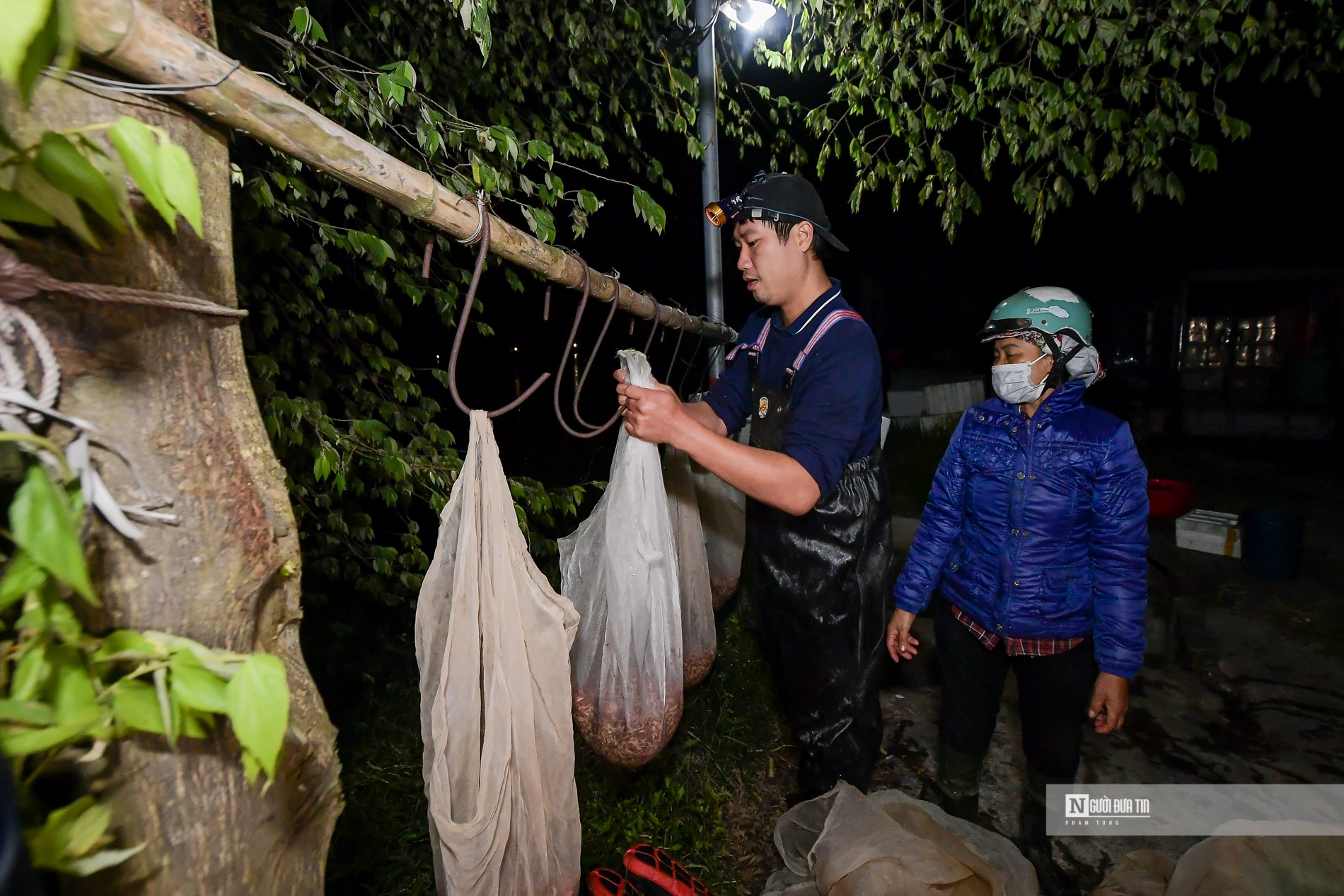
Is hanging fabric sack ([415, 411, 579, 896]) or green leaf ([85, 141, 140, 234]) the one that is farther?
hanging fabric sack ([415, 411, 579, 896])

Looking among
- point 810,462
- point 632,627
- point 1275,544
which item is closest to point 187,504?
point 632,627

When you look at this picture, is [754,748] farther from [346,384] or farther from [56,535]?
[56,535]

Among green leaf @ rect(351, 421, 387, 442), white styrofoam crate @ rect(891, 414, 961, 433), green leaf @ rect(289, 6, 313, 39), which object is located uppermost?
green leaf @ rect(289, 6, 313, 39)

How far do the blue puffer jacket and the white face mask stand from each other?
53mm

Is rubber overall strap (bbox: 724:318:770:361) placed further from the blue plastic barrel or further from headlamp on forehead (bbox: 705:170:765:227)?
the blue plastic barrel

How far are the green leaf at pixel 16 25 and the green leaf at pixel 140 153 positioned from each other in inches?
5.4

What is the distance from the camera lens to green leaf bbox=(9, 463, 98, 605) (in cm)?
58

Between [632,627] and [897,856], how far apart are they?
3.24 ft

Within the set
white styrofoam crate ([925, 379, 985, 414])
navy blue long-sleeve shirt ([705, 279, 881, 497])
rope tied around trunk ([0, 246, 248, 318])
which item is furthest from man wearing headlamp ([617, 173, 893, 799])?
white styrofoam crate ([925, 379, 985, 414])

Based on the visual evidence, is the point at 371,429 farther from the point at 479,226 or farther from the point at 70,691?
the point at 70,691

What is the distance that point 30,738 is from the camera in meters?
0.59

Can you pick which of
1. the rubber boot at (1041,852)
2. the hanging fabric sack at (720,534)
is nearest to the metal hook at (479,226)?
the hanging fabric sack at (720,534)

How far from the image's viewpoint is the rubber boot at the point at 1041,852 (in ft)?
8.01

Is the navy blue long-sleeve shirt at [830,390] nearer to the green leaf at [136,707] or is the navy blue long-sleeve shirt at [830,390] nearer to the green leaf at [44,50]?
the green leaf at [136,707]
